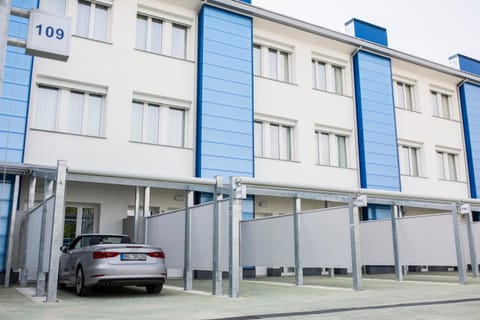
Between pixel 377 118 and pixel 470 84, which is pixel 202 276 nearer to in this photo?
pixel 377 118

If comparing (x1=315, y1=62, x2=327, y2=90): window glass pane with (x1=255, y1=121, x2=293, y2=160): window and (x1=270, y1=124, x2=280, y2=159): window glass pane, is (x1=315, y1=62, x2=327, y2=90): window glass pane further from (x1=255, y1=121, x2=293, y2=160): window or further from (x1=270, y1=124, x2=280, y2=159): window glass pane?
(x1=270, y1=124, x2=280, y2=159): window glass pane

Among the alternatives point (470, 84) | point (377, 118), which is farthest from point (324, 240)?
point (470, 84)

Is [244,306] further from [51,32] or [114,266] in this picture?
[51,32]

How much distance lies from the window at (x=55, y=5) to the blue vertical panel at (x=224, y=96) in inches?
183

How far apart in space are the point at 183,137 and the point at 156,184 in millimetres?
5731

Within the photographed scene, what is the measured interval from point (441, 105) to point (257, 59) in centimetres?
1078

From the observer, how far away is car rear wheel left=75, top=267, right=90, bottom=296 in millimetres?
9516

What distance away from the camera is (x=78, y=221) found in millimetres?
14898

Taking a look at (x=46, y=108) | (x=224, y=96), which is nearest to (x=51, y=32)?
(x=46, y=108)

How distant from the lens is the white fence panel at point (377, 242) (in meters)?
15.5

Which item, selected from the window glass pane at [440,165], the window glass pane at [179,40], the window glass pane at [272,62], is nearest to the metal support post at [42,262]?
the window glass pane at [179,40]

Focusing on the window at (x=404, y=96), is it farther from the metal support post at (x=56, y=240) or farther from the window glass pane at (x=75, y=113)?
the metal support post at (x=56, y=240)

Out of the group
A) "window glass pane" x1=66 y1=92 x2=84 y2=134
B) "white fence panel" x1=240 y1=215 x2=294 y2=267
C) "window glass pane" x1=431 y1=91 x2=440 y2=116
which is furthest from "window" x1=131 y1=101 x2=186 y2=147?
"window glass pane" x1=431 y1=91 x2=440 y2=116

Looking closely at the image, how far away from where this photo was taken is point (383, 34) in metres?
22.5
